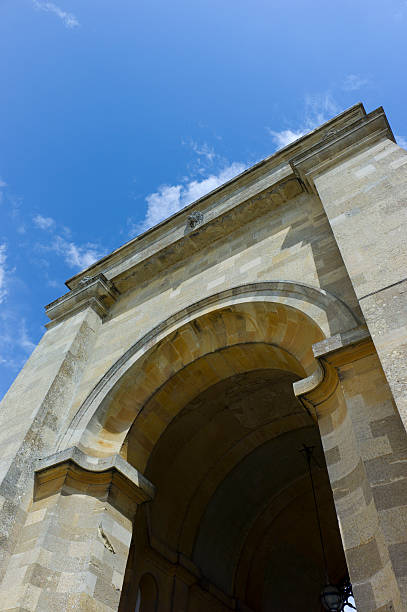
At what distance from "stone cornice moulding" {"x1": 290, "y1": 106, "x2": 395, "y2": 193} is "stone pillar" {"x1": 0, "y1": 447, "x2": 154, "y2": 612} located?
4319 mm

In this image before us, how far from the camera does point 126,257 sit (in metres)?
9.03

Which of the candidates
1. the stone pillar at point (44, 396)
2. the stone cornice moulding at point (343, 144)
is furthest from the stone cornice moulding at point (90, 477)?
the stone cornice moulding at point (343, 144)

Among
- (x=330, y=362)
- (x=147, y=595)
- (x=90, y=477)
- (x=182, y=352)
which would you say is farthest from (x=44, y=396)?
(x=330, y=362)

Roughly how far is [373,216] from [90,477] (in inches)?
160

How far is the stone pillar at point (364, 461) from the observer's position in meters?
2.94

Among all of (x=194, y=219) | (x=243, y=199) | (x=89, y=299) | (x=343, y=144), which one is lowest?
(x=343, y=144)

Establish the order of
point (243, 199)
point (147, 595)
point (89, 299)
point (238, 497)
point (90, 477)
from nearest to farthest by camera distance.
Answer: point (90, 477)
point (147, 595)
point (243, 199)
point (89, 299)
point (238, 497)

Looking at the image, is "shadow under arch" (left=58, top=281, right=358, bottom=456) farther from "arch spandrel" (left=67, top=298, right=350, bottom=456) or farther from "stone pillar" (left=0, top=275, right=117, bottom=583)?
"stone pillar" (left=0, top=275, right=117, bottom=583)

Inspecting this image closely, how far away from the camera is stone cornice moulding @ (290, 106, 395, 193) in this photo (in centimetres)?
602

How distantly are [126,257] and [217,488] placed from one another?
14.3 ft

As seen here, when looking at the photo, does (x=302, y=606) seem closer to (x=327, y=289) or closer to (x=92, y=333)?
(x=92, y=333)

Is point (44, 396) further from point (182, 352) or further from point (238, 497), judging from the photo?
point (238, 497)

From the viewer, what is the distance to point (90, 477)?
215 inches

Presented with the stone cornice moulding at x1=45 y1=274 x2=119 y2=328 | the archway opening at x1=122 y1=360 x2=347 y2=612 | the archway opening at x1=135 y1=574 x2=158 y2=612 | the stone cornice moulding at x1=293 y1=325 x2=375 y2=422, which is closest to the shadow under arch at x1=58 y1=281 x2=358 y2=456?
the archway opening at x1=122 y1=360 x2=347 y2=612
